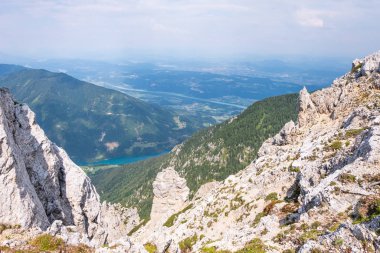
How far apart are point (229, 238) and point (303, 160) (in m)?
18.0

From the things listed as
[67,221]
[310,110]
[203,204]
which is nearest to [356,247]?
[67,221]

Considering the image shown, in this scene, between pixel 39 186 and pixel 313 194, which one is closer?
pixel 313 194

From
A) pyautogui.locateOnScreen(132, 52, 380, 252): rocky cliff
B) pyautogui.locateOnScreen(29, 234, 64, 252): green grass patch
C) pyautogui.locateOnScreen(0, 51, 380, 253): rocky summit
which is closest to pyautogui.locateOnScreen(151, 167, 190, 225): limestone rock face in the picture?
pyautogui.locateOnScreen(0, 51, 380, 253): rocky summit

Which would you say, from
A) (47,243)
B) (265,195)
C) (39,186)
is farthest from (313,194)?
(39,186)

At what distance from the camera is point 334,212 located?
90.2 feet

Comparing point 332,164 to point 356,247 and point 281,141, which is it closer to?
point 356,247

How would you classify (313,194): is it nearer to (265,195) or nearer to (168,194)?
(265,195)

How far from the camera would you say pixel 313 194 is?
31.1 metres

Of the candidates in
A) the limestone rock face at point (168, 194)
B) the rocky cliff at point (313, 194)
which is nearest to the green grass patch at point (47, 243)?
the rocky cliff at point (313, 194)

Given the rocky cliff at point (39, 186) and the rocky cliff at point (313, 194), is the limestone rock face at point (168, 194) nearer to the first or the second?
the rocky cliff at point (313, 194)

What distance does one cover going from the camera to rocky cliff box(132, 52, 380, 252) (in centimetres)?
2500

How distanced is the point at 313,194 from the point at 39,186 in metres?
28.8

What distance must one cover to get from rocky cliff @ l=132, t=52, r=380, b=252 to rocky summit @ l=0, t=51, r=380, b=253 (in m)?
0.10

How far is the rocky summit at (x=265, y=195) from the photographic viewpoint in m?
26.3
